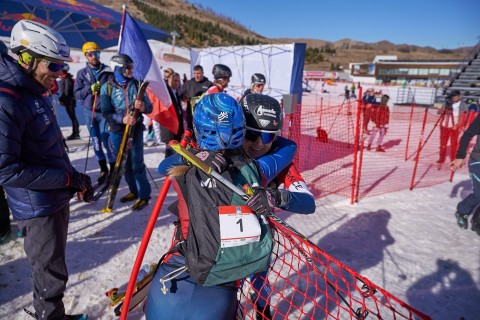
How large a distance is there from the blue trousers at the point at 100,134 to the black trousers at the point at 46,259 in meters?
2.76

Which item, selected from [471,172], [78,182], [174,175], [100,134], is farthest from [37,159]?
[471,172]

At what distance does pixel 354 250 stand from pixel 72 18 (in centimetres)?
1010

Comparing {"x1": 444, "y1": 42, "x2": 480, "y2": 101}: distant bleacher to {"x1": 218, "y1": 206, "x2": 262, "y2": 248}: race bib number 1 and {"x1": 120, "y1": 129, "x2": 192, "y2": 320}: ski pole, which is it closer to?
{"x1": 218, "y1": 206, "x2": 262, "y2": 248}: race bib number 1

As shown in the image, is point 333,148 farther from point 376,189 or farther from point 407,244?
point 407,244

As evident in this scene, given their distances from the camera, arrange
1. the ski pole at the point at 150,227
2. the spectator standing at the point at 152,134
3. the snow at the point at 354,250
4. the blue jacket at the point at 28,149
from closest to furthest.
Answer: the ski pole at the point at 150,227 < the blue jacket at the point at 28,149 < the snow at the point at 354,250 < the spectator standing at the point at 152,134

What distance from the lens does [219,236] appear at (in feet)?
4.37

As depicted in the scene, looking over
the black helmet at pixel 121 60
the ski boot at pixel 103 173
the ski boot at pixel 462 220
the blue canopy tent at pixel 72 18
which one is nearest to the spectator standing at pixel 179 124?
the black helmet at pixel 121 60

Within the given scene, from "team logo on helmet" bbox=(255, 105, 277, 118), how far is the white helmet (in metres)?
1.44

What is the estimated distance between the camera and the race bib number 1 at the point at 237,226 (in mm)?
1329

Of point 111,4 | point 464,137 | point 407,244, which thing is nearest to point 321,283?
point 407,244

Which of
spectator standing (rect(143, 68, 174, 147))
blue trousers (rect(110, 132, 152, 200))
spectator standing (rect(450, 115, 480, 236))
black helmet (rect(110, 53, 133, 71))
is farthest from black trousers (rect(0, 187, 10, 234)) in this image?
spectator standing (rect(450, 115, 480, 236))

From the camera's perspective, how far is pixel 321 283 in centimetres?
315

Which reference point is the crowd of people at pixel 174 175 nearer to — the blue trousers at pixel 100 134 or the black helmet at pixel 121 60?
the black helmet at pixel 121 60

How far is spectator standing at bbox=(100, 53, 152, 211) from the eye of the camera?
413cm
